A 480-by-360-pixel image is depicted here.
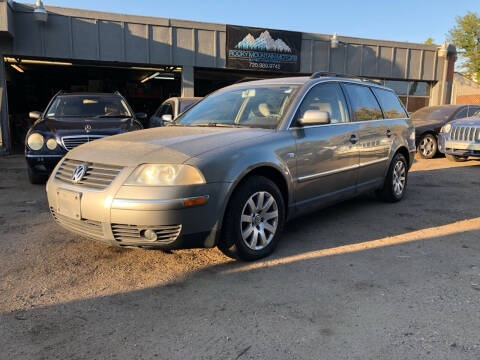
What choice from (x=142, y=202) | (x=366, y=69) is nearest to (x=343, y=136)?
(x=142, y=202)

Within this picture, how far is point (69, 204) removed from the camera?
3.29m

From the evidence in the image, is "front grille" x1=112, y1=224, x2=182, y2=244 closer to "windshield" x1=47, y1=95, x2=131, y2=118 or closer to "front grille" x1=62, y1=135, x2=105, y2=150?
"front grille" x1=62, y1=135, x2=105, y2=150

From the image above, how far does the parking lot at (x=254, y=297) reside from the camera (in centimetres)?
231

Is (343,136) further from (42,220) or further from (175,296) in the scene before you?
(42,220)

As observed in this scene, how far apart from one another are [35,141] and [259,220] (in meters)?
4.44

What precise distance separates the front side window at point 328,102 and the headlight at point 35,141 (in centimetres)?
433

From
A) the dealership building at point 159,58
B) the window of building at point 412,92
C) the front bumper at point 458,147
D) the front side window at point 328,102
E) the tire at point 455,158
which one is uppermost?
the dealership building at point 159,58

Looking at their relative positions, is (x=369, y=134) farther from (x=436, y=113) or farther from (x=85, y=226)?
(x=436, y=113)

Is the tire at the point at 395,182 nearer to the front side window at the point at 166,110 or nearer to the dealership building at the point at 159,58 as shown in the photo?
the front side window at the point at 166,110

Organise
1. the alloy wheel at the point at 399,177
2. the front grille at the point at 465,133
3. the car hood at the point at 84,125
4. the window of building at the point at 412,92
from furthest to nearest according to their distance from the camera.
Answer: the window of building at the point at 412,92
the front grille at the point at 465,133
the car hood at the point at 84,125
the alloy wheel at the point at 399,177

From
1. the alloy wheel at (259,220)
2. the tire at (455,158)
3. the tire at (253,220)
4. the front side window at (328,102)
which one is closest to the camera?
the tire at (253,220)

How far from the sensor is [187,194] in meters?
2.99

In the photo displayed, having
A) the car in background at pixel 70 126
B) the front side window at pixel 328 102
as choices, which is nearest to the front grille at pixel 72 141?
the car in background at pixel 70 126

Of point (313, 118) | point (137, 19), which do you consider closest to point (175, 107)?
point (137, 19)
